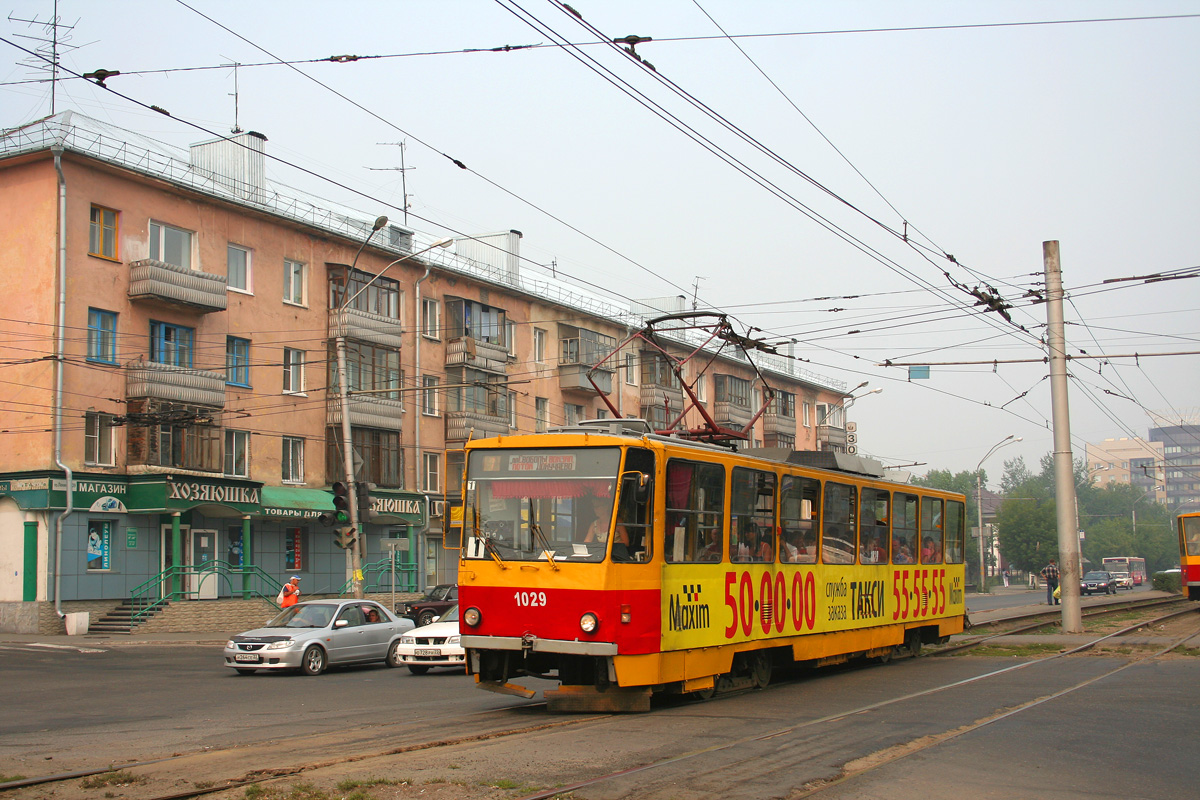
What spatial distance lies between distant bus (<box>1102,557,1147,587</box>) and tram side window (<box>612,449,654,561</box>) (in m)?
74.4

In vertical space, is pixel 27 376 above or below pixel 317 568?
above

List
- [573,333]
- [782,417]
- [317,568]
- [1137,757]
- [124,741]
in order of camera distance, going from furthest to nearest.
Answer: [782,417]
[573,333]
[317,568]
[124,741]
[1137,757]

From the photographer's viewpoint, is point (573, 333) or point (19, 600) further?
point (573, 333)

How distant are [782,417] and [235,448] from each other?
3708cm

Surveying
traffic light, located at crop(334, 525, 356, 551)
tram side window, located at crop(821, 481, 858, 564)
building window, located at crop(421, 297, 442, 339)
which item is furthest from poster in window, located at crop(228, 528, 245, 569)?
tram side window, located at crop(821, 481, 858, 564)

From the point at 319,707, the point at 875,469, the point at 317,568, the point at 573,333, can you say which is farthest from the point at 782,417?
the point at 319,707

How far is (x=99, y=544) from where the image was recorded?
31.9 metres

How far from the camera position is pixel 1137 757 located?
899cm

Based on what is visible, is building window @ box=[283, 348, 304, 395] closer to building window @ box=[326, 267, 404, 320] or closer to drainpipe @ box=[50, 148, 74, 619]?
building window @ box=[326, 267, 404, 320]

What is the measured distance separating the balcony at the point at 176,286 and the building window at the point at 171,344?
818 mm

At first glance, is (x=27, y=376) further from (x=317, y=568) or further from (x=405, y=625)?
(x=405, y=625)

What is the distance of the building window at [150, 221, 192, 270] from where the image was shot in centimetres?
3422

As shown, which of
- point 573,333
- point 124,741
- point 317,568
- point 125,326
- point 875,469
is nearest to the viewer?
point 124,741

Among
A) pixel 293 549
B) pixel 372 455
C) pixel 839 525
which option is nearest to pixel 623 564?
pixel 839 525
